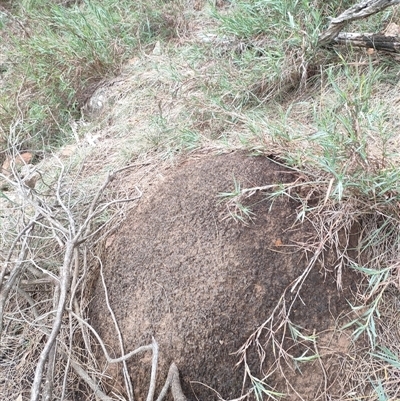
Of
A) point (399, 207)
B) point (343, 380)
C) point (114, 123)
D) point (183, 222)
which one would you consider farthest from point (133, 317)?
point (114, 123)

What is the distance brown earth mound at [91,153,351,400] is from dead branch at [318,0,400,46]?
0.93m

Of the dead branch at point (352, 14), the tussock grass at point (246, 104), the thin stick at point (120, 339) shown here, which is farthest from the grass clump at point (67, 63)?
the thin stick at point (120, 339)

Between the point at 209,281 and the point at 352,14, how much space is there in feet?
4.81

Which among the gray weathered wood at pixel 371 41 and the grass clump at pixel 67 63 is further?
the grass clump at pixel 67 63

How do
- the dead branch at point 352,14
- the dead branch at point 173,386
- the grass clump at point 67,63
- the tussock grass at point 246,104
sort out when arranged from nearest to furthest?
the dead branch at point 173,386 < the tussock grass at point 246,104 < the dead branch at point 352,14 < the grass clump at point 67,63

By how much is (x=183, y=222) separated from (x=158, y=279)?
229 millimetres

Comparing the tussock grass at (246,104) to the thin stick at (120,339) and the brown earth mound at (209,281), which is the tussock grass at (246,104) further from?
the thin stick at (120,339)

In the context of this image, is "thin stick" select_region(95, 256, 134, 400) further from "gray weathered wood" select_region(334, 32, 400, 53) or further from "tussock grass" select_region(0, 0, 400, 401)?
"gray weathered wood" select_region(334, 32, 400, 53)

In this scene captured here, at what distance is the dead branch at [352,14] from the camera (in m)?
2.11

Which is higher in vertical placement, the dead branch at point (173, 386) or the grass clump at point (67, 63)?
the grass clump at point (67, 63)

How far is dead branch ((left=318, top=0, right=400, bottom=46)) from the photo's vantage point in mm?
2109

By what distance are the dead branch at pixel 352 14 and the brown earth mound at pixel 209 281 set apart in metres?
0.93

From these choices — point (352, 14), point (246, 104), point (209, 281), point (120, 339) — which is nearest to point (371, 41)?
point (352, 14)

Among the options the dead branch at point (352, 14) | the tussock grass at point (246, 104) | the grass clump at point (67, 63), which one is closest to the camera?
the tussock grass at point (246, 104)
